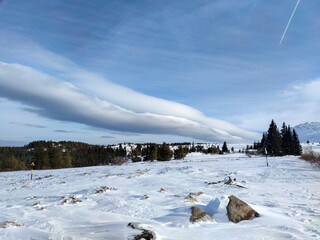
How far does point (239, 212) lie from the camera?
5.11m

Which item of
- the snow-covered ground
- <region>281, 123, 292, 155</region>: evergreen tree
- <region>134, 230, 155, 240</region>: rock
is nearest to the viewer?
<region>134, 230, 155, 240</region>: rock

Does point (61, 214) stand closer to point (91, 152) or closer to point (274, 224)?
point (274, 224)

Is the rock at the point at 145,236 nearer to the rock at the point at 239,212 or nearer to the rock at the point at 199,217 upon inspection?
the rock at the point at 199,217

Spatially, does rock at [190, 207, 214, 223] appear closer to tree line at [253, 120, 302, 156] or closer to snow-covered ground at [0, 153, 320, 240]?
snow-covered ground at [0, 153, 320, 240]

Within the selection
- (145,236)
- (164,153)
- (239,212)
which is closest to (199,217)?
(239,212)

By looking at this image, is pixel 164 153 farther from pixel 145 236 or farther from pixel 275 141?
pixel 145 236

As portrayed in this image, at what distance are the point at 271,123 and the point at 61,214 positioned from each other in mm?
57242

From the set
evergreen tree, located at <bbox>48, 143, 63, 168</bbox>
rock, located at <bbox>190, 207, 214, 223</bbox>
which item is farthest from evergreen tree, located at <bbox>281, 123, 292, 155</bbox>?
evergreen tree, located at <bbox>48, 143, 63, 168</bbox>

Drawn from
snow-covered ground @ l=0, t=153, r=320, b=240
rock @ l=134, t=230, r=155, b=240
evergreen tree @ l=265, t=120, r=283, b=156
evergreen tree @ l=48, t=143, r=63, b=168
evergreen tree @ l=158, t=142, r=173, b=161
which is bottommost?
evergreen tree @ l=48, t=143, r=63, b=168

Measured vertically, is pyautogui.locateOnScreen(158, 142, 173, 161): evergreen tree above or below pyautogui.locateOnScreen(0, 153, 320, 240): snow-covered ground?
below

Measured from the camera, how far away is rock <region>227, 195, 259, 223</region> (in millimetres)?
5002

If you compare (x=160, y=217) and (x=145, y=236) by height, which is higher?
(x=145, y=236)

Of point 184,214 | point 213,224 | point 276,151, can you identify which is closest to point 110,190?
point 184,214

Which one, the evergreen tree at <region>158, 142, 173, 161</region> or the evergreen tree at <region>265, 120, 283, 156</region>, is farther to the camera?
the evergreen tree at <region>265, 120, 283, 156</region>
